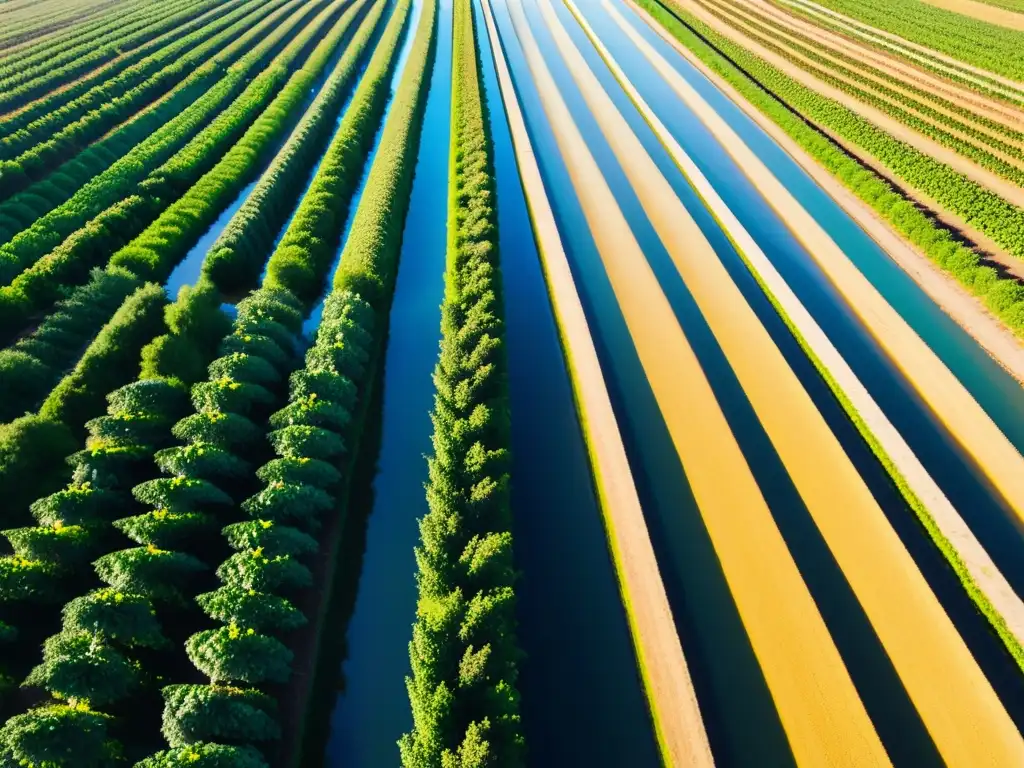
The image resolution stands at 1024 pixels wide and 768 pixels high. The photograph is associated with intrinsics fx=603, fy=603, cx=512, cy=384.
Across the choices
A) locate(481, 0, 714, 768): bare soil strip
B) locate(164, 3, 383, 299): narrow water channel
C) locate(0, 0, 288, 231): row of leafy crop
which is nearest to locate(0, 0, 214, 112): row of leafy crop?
locate(0, 0, 288, 231): row of leafy crop

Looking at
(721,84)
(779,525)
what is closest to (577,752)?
(779,525)

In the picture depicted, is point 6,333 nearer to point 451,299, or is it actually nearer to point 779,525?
point 451,299

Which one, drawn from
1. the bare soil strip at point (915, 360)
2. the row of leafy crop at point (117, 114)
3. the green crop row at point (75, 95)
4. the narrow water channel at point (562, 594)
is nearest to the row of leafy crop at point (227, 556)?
the narrow water channel at point (562, 594)

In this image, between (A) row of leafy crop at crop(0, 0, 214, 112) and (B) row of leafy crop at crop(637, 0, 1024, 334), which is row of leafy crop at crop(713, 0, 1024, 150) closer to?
(B) row of leafy crop at crop(637, 0, 1024, 334)

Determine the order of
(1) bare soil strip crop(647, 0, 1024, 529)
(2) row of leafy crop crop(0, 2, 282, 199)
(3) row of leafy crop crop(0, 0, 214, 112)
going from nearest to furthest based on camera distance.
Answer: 1. (1) bare soil strip crop(647, 0, 1024, 529)
2. (2) row of leafy crop crop(0, 2, 282, 199)
3. (3) row of leafy crop crop(0, 0, 214, 112)

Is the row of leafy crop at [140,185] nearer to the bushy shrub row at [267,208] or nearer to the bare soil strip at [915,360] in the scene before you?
the bushy shrub row at [267,208]

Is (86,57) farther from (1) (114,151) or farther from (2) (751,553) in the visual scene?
(2) (751,553)
